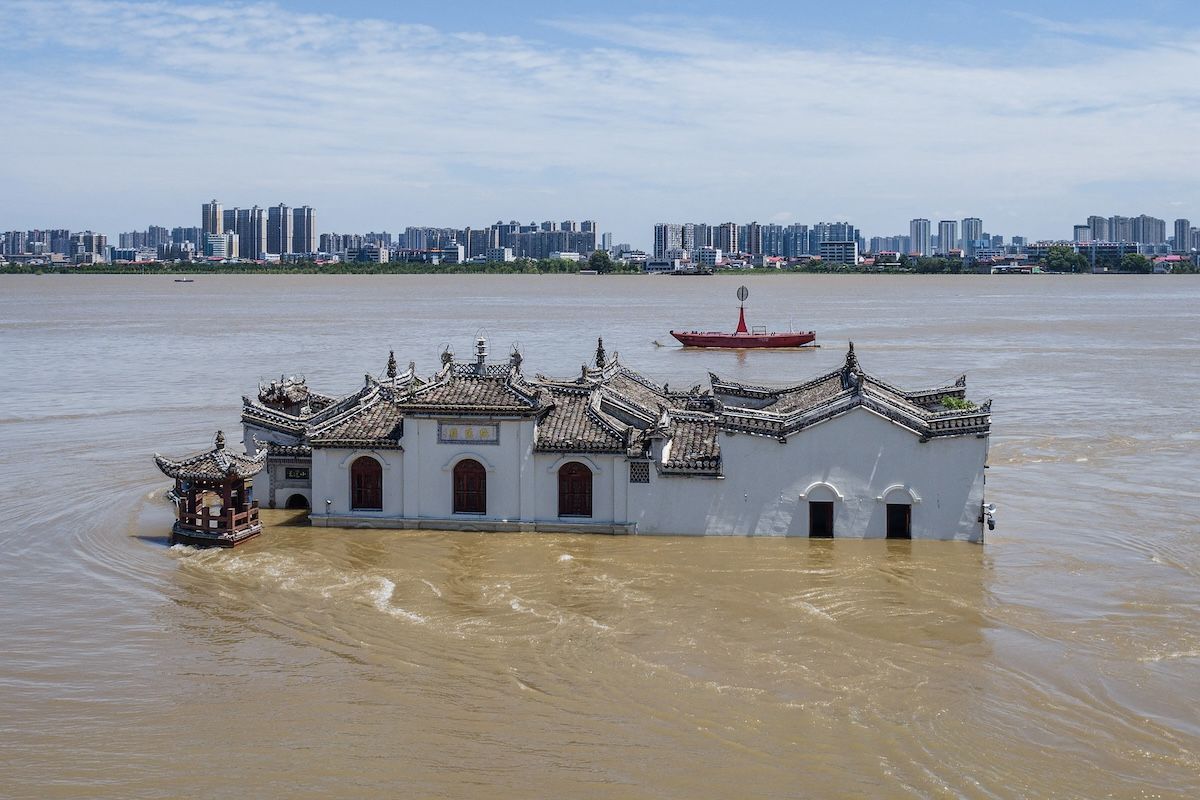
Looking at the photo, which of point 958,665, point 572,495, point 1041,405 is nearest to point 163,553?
point 572,495

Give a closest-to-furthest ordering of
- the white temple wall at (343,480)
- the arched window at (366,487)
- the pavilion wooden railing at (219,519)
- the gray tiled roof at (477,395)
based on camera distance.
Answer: the gray tiled roof at (477,395) → the pavilion wooden railing at (219,519) → the white temple wall at (343,480) → the arched window at (366,487)

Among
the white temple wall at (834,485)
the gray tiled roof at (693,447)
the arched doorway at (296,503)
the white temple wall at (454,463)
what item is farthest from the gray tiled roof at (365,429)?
the gray tiled roof at (693,447)

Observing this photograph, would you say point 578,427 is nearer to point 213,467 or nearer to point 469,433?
point 469,433

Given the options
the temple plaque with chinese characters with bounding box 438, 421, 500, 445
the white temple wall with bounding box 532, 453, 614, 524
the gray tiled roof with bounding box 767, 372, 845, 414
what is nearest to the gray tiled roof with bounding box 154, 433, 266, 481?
the temple plaque with chinese characters with bounding box 438, 421, 500, 445

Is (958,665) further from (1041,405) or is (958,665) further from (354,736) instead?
(1041,405)

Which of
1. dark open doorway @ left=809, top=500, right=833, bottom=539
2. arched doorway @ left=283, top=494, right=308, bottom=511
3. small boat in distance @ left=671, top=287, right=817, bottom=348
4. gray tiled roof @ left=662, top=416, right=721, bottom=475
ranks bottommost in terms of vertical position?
arched doorway @ left=283, top=494, right=308, bottom=511

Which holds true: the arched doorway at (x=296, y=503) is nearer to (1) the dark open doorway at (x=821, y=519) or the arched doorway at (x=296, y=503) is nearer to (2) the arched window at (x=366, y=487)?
(2) the arched window at (x=366, y=487)

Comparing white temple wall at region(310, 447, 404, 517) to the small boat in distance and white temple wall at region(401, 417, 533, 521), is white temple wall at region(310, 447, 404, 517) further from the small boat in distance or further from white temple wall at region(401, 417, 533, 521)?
the small boat in distance
